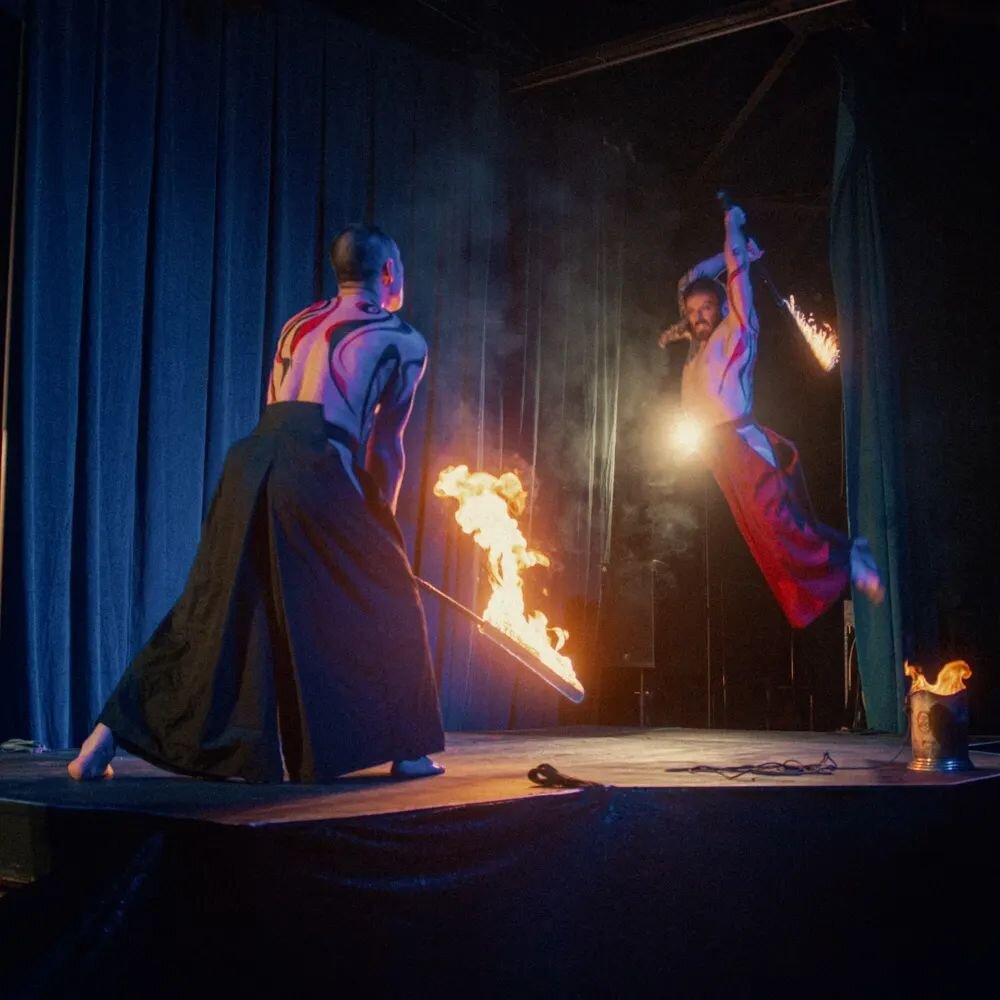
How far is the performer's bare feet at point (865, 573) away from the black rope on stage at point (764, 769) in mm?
3269

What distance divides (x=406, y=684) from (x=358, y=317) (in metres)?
1.13

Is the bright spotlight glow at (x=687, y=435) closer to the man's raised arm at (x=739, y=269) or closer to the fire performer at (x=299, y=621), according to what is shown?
the man's raised arm at (x=739, y=269)

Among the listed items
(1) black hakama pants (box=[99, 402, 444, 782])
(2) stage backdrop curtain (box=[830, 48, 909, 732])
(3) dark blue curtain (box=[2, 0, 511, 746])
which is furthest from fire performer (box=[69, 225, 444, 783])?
(2) stage backdrop curtain (box=[830, 48, 909, 732])

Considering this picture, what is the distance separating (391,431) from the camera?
11.0 feet

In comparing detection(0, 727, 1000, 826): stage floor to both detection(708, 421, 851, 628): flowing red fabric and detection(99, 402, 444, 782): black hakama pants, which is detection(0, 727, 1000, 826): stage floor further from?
detection(708, 421, 851, 628): flowing red fabric

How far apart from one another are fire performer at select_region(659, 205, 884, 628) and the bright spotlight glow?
0.05 meters

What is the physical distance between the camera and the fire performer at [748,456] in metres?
7.33

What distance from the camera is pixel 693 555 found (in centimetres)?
755

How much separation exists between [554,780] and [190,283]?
367 centimetres

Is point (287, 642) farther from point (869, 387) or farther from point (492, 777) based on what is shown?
point (869, 387)

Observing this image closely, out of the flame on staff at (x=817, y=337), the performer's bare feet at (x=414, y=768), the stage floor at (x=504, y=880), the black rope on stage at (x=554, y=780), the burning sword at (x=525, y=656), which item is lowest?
the stage floor at (x=504, y=880)

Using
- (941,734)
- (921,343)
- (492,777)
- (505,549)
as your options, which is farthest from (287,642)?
(921,343)

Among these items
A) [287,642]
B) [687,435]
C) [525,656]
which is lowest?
[525,656]

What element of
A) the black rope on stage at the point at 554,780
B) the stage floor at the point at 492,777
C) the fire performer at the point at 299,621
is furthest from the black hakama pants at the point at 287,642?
the black rope on stage at the point at 554,780
